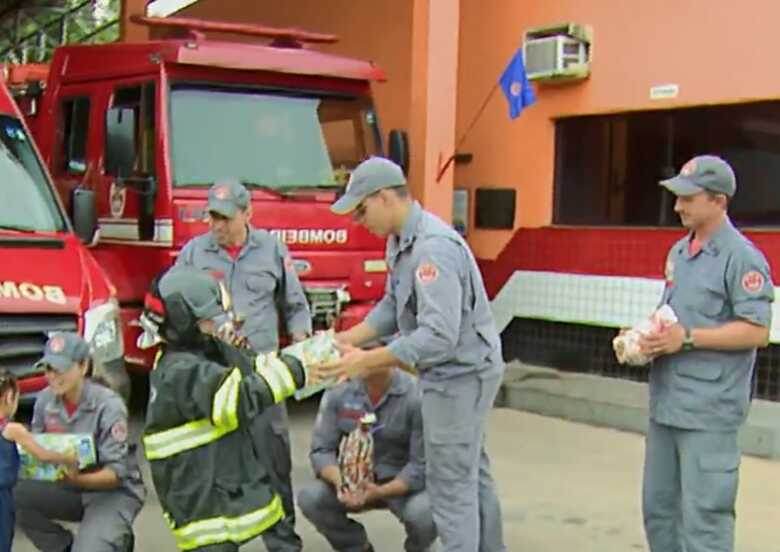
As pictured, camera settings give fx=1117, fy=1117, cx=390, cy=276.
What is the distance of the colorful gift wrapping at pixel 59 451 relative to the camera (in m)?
4.26

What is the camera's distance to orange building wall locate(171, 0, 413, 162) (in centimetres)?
1105

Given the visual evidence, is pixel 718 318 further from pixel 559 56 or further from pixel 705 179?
pixel 559 56

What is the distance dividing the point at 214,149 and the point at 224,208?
6.72 feet

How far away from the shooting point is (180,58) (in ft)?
23.8

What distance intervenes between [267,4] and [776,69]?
729 cm

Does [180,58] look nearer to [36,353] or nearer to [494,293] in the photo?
[36,353]

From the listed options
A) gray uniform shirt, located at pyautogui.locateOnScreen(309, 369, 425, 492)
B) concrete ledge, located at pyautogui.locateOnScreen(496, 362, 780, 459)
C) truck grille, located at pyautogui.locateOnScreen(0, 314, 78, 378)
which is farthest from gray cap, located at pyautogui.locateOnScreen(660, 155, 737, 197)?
concrete ledge, located at pyautogui.locateOnScreen(496, 362, 780, 459)

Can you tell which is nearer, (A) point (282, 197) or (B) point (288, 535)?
(B) point (288, 535)

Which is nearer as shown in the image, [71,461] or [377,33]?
[71,461]

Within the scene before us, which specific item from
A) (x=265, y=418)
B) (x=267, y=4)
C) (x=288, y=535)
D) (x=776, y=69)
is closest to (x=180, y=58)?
(x=265, y=418)

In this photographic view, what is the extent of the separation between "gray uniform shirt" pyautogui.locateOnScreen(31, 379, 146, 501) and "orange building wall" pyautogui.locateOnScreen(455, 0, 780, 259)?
5.56 metres

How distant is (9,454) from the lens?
4.27 meters

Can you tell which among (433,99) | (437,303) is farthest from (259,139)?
(437,303)

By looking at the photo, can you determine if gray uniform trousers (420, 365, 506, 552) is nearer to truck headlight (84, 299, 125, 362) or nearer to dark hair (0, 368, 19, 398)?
dark hair (0, 368, 19, 398)
